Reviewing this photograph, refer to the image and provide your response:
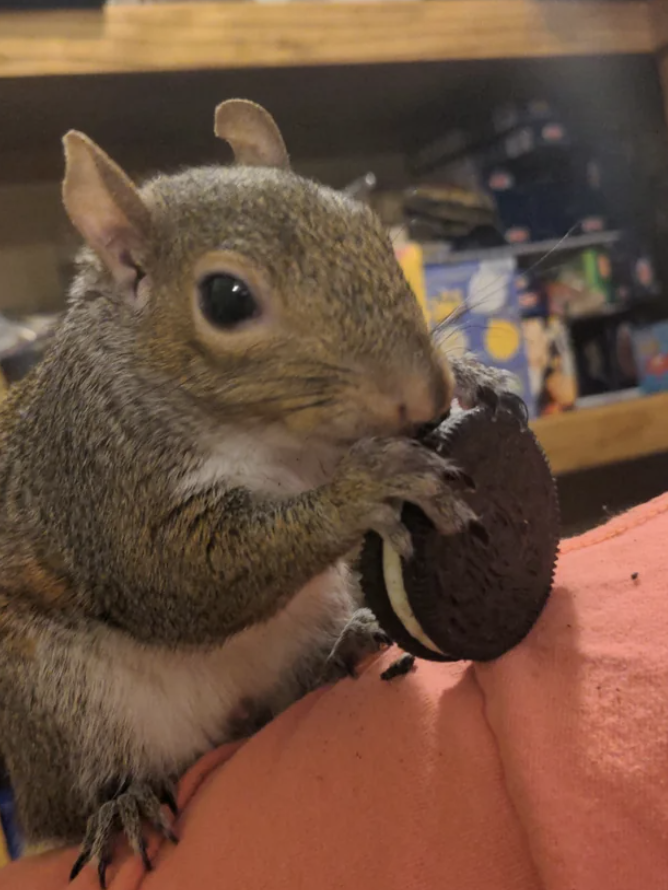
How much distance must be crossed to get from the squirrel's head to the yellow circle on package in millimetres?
856

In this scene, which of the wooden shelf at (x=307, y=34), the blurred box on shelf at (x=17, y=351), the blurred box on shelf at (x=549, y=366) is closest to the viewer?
the wooden shelf at (x=307, y=34)

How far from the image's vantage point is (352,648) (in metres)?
0.83

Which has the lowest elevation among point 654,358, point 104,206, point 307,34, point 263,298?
point 654,358

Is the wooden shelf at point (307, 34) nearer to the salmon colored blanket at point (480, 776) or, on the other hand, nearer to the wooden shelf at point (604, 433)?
the wooden shelf at point (604, 433)

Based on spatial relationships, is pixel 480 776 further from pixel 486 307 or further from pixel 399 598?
pixel 486 307

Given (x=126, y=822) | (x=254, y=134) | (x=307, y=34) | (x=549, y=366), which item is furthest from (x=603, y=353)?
(x=126, y=822)

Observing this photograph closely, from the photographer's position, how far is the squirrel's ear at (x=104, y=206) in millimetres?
684

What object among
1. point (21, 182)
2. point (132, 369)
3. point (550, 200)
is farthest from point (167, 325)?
point (550, 200)

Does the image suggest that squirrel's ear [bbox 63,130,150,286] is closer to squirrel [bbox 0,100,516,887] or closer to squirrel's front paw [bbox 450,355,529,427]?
squirrel [bbox 0,100,516,887]

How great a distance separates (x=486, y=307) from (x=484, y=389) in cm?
91

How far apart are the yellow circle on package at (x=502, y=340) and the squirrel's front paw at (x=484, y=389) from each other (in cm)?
79

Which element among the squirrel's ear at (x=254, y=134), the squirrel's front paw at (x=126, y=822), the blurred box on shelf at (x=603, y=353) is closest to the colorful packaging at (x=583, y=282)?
the blurred box on shelf at (x=603, y=353)

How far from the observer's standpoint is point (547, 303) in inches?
68.4

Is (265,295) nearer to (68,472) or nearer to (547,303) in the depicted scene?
(68,472)
